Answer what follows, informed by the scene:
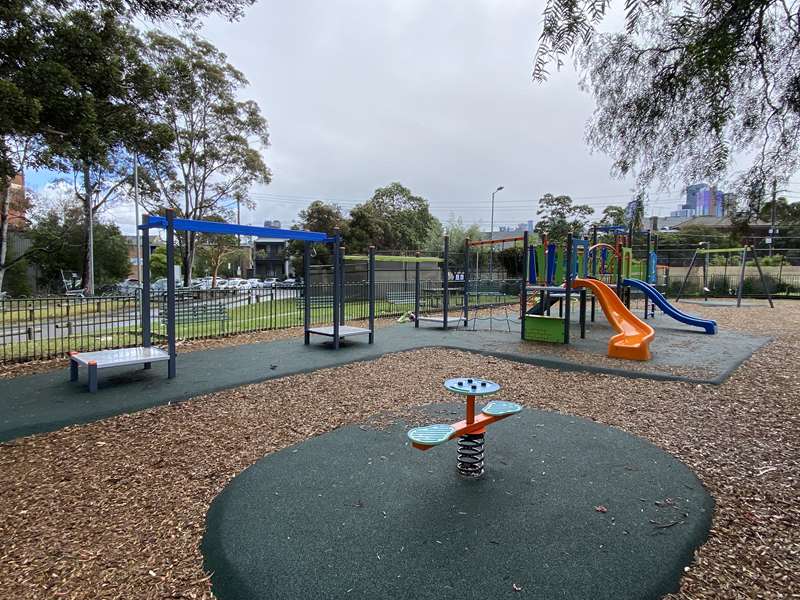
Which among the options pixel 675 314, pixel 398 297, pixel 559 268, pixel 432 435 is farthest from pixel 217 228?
pixel 398 297

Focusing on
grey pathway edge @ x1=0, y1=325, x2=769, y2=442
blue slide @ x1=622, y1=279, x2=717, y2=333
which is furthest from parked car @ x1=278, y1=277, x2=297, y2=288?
blue slide @ x1=622, y1=279, x2=717, y2=333

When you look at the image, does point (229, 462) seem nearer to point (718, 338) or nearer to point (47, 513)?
point (47, 513)

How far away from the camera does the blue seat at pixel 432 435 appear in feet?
10.0

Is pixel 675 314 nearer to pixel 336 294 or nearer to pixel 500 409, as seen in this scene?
pixel 336 294

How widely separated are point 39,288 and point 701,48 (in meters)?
40.9

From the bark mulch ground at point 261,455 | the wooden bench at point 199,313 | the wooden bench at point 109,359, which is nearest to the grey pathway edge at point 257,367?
the wooden bench at point 109,359

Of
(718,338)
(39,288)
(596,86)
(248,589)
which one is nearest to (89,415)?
(248,589)

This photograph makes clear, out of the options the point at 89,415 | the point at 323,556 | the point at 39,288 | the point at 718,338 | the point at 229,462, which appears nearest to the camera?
the point at 323,556

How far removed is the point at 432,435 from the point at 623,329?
6957 mm

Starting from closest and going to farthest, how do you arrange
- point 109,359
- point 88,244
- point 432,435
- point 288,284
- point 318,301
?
point 432,435
point 109,359
point 318,301
point 288,284
point 88,244

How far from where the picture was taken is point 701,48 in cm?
217

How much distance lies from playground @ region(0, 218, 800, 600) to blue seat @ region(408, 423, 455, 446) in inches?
0.8

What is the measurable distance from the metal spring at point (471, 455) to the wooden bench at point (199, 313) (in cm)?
906

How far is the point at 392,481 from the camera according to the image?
3359mm
